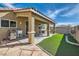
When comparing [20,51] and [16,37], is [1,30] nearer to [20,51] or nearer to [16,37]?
[16,37]

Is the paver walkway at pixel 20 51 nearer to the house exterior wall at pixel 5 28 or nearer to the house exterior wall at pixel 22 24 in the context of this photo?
the house exterior wall at pixel 5 28

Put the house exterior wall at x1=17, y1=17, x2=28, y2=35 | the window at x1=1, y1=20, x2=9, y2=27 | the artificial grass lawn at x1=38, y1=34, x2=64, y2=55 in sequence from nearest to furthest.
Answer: the artificial grass lawn at x1=38, y1=34, x2=64, y2=55
the window at x1=1, y1=20, x2=9, y2=27
the house exterior wall at x1=17, y1=17, x2=28, y2=35

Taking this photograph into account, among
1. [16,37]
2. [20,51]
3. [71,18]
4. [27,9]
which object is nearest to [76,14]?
[71,18]

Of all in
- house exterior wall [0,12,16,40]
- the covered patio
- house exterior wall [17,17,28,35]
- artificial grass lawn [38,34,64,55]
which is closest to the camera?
artificial grass lawn [38,34,64,55]

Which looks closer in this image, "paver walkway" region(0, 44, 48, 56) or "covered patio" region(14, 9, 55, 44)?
"paver walkway" region(0, 44, 48, 56)

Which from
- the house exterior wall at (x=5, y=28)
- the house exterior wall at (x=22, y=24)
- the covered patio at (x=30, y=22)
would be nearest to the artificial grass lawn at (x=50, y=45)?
the covered patio at (x=30, y=22)

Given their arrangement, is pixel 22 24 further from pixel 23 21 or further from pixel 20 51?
pixel 20 51

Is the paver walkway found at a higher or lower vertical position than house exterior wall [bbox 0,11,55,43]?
lower

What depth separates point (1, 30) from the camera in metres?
12.4

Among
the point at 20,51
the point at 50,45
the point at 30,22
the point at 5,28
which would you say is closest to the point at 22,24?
the point at 5,28

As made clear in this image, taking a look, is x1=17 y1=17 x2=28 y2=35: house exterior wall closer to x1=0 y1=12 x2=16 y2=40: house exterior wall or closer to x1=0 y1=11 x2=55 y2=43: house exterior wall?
x1=0 y1=11 x2=55 y2=43: house exterior wall

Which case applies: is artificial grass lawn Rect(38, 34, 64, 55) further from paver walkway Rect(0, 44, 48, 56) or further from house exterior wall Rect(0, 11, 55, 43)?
house exterior wall Rect(0, 11, 55, 43)

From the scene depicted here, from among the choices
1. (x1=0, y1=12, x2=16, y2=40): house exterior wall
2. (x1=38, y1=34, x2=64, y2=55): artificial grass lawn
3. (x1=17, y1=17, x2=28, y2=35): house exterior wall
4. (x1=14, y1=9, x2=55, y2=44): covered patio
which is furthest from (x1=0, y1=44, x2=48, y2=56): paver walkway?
(x1=17, y1=17, x2=28, y2=35): house exterior wall

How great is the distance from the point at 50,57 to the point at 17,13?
568 cm
